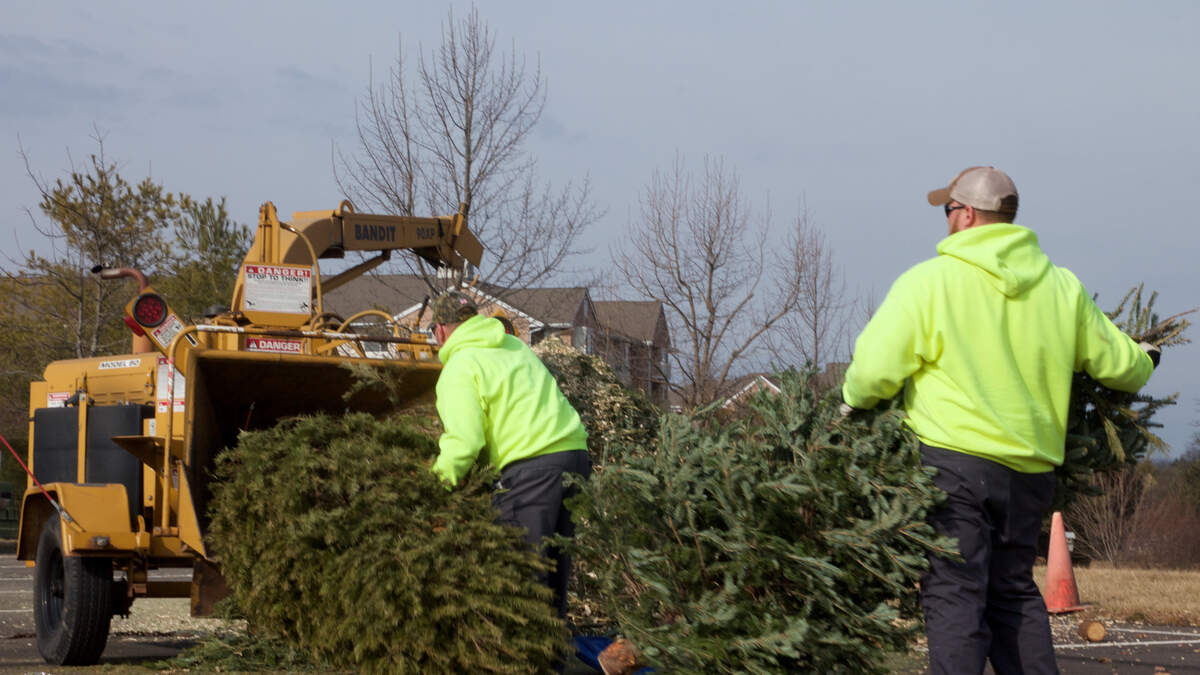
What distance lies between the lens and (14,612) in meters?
10.7

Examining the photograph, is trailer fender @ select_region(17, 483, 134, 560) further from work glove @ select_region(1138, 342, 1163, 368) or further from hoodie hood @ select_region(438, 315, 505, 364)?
work glove @ select_region(1138, 342, 1163, 368)

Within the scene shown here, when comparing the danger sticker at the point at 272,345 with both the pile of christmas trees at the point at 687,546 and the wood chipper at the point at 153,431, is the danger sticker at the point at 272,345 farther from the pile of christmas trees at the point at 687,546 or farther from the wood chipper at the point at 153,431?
the pile of christmas trees at the point at 687,546

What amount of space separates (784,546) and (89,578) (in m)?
5.01

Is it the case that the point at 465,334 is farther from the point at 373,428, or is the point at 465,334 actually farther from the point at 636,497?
the point at 636,497

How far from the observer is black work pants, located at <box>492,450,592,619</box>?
15.9 feet

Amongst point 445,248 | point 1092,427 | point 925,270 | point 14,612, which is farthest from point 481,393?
point 14,612

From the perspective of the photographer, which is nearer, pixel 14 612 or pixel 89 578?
pixel 89 578

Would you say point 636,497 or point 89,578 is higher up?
point 636,497

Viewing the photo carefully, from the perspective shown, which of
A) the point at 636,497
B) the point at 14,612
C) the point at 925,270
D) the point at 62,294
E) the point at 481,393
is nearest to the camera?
the point at 925,270

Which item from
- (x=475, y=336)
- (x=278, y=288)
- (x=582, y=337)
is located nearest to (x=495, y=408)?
(x=475, y=336)

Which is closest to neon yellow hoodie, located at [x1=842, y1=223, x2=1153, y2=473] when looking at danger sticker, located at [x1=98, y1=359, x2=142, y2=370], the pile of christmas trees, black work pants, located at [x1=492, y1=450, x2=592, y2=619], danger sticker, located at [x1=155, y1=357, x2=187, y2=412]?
the pile of christmas trees

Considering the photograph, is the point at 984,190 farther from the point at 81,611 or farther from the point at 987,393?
the point at 81,611

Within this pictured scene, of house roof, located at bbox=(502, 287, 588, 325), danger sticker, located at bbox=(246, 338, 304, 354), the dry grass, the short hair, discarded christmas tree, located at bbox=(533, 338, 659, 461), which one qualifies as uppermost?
house roof, located at bbox=(502, 287, 588, 325)

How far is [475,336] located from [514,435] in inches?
19.2
